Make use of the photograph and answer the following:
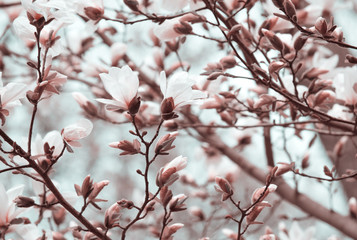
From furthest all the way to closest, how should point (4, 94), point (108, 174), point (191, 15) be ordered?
point (108, 174)
point (191, 15)
point (4, 94)

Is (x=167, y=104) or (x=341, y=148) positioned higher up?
(x=167, y=104)

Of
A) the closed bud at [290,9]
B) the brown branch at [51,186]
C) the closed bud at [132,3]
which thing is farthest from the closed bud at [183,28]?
the brown branch at [51,186]

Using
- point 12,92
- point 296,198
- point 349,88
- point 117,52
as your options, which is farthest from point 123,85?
point 296,198

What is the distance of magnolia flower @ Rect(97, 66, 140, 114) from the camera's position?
2.82 ft

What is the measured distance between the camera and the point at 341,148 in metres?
1.53

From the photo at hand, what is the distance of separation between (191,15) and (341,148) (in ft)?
2.43

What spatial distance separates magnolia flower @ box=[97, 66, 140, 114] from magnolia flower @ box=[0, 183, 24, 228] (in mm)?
289

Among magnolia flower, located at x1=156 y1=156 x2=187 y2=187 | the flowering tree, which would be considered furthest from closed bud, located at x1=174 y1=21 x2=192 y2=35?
magnolia flower, located at x1=156 y1=156 x2=187 y2=187

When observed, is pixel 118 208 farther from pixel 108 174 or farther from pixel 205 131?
pixel 108 174

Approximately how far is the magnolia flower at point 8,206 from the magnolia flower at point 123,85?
29 cm

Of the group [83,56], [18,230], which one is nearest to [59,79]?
[18,230]

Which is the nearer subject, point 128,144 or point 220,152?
point 128,144

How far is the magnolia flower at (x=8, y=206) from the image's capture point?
0.94 metres

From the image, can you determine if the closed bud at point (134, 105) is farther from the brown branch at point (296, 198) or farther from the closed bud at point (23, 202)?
the brown branch at point (296, 198)
